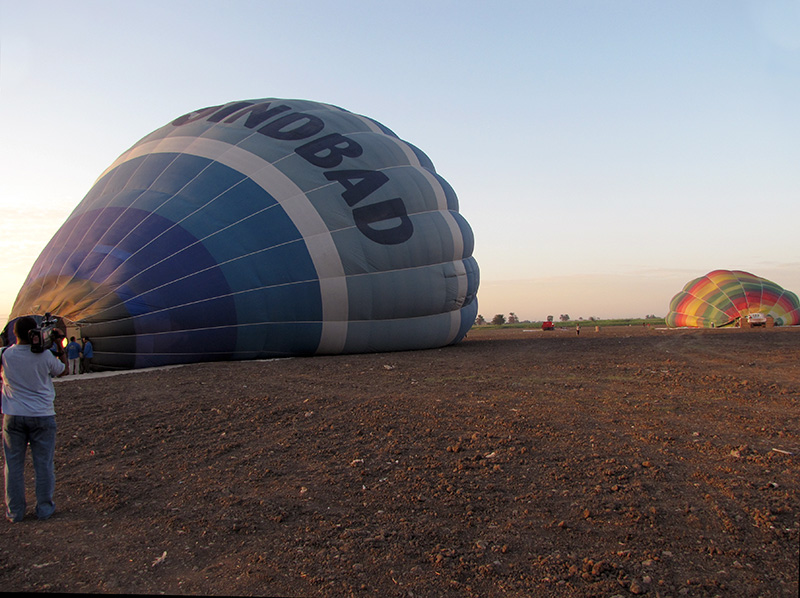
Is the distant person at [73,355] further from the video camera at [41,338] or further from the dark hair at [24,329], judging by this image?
the dark hair at [24,329]

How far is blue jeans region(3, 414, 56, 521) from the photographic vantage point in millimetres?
3225

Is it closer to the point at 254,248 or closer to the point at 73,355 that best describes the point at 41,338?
the point at 73,355

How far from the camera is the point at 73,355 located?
8.02 metres

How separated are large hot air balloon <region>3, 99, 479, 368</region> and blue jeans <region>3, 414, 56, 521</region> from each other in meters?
4.97

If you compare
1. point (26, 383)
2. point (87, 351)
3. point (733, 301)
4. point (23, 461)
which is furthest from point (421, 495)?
point (733, 301)

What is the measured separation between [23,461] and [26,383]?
0.47 metres

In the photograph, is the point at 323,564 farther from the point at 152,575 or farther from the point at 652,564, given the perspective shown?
the point at 652,564

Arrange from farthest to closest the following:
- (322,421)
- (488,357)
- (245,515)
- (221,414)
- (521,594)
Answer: (488,357), (221,414), (322,421), (245,515), (521,594)

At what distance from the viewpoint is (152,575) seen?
2.48 m

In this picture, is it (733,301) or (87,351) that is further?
(733,301)

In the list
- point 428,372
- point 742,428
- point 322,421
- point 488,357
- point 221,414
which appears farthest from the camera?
point 488,357

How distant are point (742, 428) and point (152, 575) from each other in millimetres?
4358

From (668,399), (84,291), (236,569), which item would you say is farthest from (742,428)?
(84,291)

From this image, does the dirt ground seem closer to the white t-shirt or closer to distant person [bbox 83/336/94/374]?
the white t-shirt
